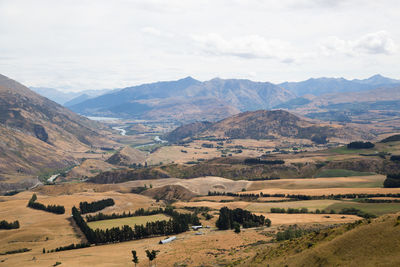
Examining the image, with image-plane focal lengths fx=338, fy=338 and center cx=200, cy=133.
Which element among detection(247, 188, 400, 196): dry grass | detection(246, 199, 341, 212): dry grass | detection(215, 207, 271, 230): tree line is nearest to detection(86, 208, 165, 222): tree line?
detection(246, 199, 341, 212): dry grass

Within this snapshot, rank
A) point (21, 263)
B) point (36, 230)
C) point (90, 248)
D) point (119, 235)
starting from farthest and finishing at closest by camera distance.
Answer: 1. point (36, 230)
2. point (119, 235)
3. point (90, 248)
4. point (21, 263)

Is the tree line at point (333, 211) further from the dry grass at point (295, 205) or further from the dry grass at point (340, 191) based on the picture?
the dry grass at point (340, 191)

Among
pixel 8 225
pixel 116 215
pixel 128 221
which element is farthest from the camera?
pixel 116 215

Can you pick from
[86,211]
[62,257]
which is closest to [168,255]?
[62,257]

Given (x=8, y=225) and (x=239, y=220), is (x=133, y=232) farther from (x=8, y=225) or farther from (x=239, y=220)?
(x=8, y=225)

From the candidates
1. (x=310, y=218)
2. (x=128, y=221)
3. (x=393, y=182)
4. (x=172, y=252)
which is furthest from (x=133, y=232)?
(x=393, y=182)

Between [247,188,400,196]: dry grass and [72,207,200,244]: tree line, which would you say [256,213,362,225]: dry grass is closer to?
[72,207,200,244]: tree line

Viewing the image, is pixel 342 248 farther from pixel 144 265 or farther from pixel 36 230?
pixel 36 230

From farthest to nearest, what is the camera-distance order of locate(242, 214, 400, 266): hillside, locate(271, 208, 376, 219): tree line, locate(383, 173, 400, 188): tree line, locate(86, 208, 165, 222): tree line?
locate(383, 173, 400, 188): tree line, locate(86, 208, 165, 222): tree line, locate(271, 208, 376, 219): tree line, locate(242, 214, 400, 266): hillside
